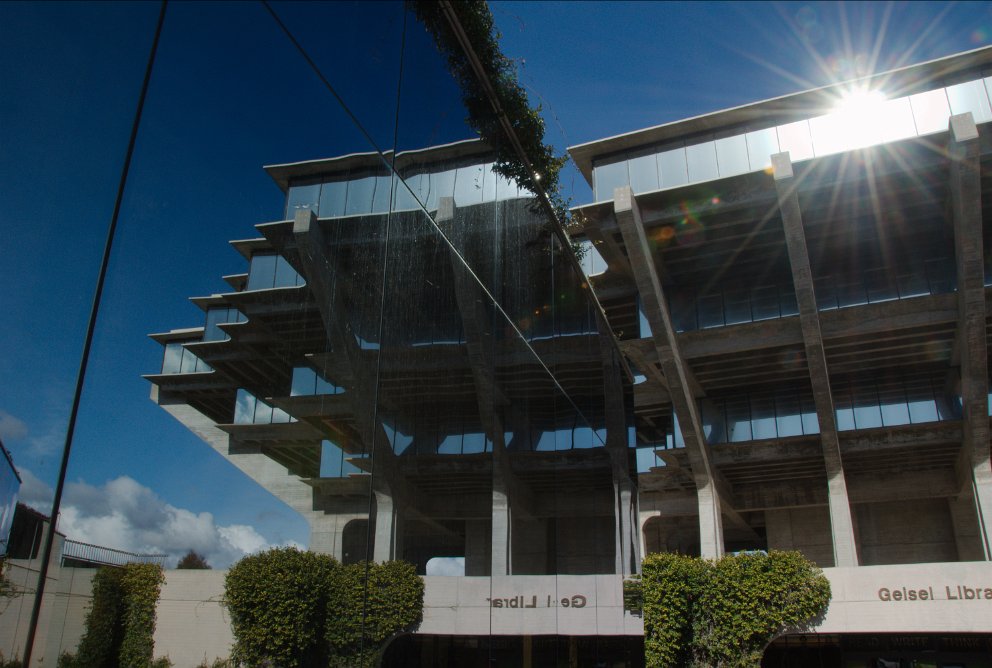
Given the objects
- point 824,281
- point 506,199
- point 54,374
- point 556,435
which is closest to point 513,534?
point 556,435

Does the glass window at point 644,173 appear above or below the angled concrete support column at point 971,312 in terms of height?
above

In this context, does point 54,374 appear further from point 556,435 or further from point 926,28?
point 926,28

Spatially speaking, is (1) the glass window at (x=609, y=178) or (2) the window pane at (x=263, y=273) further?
(1) the glass window at (x=609, y=178)

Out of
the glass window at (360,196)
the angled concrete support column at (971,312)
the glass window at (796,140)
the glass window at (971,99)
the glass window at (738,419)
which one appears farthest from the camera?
the glass window at (738,419)

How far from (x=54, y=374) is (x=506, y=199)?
12.5 feet

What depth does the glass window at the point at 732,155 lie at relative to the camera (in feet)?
62.5

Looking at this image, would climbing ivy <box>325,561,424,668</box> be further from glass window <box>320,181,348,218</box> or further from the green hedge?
glass window <box>320,181,348,218</box>

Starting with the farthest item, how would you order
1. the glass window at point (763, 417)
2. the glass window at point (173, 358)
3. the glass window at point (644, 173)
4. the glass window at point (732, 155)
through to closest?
1. the glass window at point (763, 417)
2. the glass window at point (644, 173)
3. the glass window at point (732, 155)
4. the glass window at point (173, 358)

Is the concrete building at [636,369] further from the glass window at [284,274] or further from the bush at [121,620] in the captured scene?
the bush at [121,620]

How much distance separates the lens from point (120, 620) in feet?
5.85

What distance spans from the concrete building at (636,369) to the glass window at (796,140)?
80 millimetres

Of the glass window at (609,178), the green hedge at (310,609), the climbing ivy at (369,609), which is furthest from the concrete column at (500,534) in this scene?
the glass window at (609,178)

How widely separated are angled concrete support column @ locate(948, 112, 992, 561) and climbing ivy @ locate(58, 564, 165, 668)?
726 inches

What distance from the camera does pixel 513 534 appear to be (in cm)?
418
